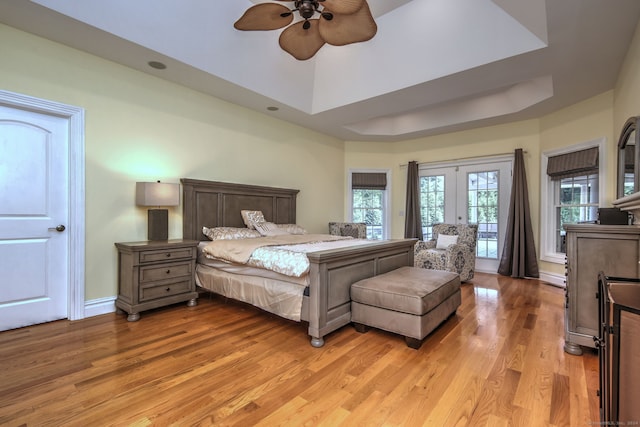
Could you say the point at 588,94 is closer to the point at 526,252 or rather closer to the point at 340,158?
the point at 526,252

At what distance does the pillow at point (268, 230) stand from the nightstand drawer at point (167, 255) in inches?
38.4

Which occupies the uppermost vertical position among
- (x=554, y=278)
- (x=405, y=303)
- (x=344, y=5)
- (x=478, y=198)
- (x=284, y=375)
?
(x=344, y=5)

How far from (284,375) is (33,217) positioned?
285cm

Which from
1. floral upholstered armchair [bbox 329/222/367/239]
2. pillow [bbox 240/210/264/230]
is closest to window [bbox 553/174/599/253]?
floral upholstered armchair [bbox 329/222/367/239]

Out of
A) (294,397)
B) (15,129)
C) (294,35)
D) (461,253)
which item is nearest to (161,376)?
(294,397)

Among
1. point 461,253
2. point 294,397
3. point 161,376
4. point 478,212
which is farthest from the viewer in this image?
point 478,212

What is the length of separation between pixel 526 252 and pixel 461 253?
4.50ft

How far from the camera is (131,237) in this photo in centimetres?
346

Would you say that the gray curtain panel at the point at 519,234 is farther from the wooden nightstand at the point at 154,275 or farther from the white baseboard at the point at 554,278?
the wooden nightstand at the point at 154,275

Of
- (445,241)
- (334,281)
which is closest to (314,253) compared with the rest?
(334,281)

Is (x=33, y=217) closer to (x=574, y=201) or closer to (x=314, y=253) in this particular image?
(x=314, y=253)

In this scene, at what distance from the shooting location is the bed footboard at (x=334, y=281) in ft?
8.04

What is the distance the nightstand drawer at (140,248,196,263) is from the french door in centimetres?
480

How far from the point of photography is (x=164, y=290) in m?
3.24
